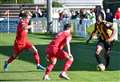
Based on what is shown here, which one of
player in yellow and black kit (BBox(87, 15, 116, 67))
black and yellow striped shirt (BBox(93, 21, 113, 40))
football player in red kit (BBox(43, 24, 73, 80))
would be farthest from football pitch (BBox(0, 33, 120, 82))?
black and yellow striped shirt (BBox(93, 21, 113, 40))

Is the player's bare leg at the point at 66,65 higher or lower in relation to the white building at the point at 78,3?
higher

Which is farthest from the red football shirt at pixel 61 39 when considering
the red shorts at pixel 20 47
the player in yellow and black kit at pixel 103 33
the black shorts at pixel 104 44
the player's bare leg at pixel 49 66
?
the black shorts at pixel 104 44

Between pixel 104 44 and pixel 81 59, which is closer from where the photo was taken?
pixel 104 44

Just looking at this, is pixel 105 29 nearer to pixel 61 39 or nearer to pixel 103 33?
pixel 103 33

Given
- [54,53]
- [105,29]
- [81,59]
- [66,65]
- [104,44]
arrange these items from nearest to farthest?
1. [54,53]
2. [66,65]
3. [105,29]
4. [104,44]
5. [81,59]

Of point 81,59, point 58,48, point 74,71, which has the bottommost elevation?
point 81,59

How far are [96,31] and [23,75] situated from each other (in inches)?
119

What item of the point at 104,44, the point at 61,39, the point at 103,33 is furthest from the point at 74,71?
the point at 61,39

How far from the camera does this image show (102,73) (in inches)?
682

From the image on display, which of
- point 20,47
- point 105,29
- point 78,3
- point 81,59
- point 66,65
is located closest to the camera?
point 66,65

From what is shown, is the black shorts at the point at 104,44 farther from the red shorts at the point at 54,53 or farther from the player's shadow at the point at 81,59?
the red shorts at the point at 54,53

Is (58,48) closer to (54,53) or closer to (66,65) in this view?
(54,53)

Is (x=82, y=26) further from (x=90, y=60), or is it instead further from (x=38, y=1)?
(x=38, y=1)

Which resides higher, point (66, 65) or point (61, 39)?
point (61, 39)
